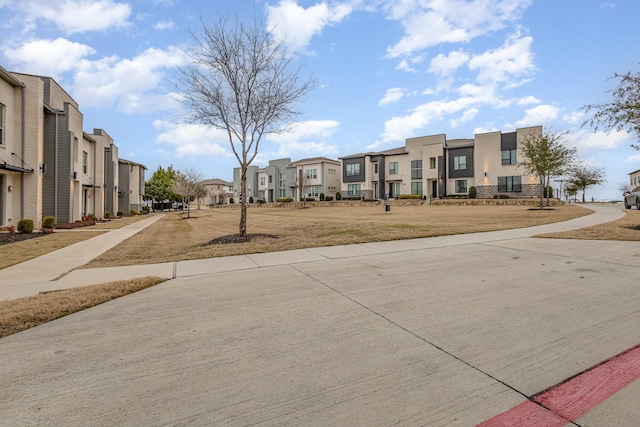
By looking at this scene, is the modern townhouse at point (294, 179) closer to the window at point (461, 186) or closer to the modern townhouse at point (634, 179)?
the window at point (461, 186)

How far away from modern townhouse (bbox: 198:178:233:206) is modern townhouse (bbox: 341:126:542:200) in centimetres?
4962

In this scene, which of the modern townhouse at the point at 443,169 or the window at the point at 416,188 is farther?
the window at the point at 416,188

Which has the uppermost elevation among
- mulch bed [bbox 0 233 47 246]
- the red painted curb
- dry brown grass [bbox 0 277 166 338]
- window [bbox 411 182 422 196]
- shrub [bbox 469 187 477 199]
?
window [bbox 411 182 422 196]

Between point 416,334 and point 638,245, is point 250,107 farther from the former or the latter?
point 638,245

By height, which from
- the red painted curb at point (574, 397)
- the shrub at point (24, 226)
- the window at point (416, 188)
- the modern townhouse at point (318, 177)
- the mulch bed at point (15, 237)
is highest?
the modern townhouse at point (318, 177)

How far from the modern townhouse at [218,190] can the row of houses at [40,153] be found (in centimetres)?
6588

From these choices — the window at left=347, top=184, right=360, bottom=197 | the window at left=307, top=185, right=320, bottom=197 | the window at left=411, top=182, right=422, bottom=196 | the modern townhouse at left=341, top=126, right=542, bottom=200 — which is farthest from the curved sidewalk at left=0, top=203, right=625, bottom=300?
the window at left=307, top=185, right=320, bottom=197

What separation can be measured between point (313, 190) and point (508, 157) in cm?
3118

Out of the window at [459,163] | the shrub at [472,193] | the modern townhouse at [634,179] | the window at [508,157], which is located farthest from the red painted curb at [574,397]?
the modern townhouse at [634,179]

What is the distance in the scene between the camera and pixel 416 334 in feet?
11.8

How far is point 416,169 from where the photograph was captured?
48.4 metres

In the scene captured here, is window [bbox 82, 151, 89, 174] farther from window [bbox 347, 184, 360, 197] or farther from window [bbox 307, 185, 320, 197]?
window [bbox 307, 185, 320, 197]

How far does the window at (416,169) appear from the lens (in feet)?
158

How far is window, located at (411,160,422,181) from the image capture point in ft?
158
